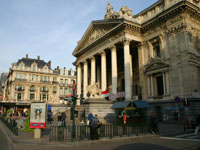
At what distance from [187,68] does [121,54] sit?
17.0 m

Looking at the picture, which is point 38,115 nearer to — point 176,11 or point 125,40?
point 125,40

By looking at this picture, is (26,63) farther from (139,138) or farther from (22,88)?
(139,138)

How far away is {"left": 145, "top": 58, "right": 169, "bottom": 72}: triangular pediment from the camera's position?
2648 centimetres

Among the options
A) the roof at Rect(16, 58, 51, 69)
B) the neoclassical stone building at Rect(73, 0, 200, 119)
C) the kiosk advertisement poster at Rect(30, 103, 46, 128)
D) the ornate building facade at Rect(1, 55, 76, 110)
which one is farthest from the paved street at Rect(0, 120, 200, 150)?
the roof at Rect(16, 58, 51, 69)

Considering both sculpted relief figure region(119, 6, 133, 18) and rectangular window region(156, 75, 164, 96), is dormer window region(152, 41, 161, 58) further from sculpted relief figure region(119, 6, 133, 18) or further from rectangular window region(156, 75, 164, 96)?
sculpted relief figure region(119, 6, 133, 18)

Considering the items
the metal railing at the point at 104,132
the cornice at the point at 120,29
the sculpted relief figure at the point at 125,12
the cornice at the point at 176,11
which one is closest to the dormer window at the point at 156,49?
the cornice at the point at 176,11

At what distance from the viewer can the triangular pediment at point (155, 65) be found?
26477 mm

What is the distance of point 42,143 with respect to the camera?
10.7 metres

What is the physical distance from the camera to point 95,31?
3744 centimetres

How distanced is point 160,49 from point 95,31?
1496 centimetres

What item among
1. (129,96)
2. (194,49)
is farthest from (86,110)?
(194,49)

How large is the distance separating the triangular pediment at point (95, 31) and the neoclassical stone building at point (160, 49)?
7.1 inches

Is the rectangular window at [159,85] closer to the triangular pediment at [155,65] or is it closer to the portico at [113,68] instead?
the triangular pediment at [155,65]

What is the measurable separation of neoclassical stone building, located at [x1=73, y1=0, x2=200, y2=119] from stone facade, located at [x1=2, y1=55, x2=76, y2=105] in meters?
34.9
